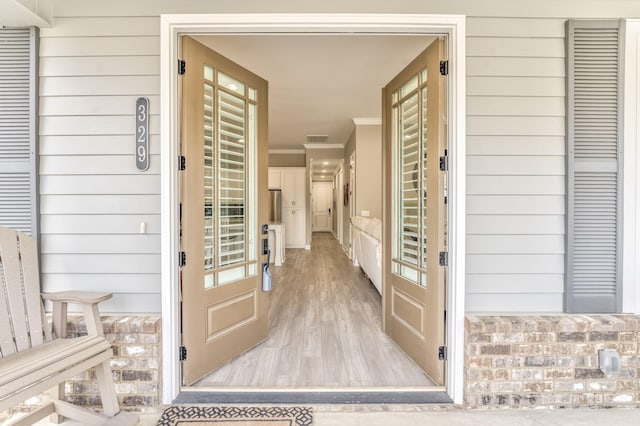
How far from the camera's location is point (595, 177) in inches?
77.8

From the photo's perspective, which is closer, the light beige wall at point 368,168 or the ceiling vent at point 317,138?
the light beige wall at point 368,168

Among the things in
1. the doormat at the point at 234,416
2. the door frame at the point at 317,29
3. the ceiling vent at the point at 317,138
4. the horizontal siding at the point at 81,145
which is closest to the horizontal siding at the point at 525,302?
the door frame at the point at 317,29

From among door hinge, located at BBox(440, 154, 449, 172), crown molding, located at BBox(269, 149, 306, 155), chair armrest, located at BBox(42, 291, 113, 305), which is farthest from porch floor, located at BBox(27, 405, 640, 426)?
crown molding, located at BBox(269, 149, 306, 155)

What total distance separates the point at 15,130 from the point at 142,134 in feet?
2.73

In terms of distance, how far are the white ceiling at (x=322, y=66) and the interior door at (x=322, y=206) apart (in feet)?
30.1

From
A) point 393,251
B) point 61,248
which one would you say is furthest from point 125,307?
point 393,251

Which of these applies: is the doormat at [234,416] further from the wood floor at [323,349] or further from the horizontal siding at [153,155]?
the horizontal siding at [153,155]

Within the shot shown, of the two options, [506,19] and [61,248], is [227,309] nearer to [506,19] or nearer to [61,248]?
[61,248]

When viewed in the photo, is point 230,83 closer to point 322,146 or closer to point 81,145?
point 81,145

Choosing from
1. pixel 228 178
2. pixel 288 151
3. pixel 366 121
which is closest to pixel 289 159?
pixel 288 151

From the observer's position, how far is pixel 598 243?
1982 mm

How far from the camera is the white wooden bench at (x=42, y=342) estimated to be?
1.43 metres

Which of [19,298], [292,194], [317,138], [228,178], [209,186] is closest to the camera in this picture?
[19,298]

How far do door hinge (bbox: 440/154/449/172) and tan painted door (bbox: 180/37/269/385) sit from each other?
1.42m
